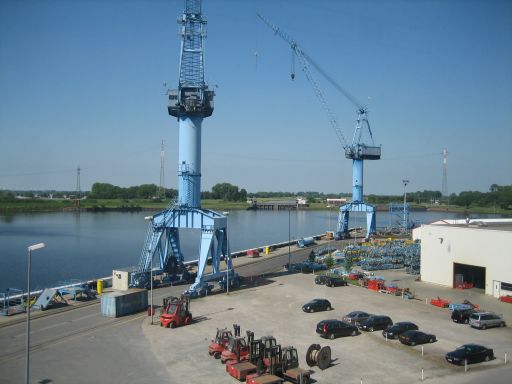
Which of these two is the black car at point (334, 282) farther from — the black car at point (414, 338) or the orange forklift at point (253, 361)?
the orange forklift at point (253, 361)

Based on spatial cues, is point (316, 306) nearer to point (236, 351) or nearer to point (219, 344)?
point (219, 344)

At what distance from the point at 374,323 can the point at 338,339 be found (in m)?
1.99

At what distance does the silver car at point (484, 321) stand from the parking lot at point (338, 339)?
29 cm

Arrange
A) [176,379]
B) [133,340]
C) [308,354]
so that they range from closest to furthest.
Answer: [176,379]
[308,354]
[133,340]

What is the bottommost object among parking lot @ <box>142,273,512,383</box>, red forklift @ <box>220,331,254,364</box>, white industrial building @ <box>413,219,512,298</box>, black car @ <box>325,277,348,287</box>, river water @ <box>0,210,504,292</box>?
river water @ <box>0,210,504,292</box>

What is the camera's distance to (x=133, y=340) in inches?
707

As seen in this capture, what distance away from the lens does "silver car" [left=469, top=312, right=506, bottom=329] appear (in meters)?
20.0

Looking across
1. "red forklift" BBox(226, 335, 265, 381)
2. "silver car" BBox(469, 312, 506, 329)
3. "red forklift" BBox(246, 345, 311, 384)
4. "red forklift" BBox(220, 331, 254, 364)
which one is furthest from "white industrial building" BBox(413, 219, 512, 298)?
"red forklift" BBox(220, 331, 254, 364)

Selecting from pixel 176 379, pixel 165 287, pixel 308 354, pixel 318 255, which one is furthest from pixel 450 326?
pixel 318 255

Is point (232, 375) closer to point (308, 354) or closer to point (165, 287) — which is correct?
point (308, 354)

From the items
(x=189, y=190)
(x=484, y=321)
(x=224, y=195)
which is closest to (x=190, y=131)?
(x=189, y=190)

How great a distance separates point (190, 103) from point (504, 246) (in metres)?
19.5

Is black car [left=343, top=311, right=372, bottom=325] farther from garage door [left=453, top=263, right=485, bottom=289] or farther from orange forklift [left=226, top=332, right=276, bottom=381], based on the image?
garage door [left=453, top=263, right=485, bottom=289]

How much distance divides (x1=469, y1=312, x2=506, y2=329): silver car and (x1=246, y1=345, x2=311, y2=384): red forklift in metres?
A: 9.54
